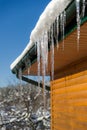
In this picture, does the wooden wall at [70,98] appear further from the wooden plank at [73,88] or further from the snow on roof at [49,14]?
the snow on roof at [49,14]

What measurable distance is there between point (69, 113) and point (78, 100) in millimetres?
665

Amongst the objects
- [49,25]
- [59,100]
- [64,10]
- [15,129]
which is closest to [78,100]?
[59,100]

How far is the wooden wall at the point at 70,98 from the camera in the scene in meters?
5.80

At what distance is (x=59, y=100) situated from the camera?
7.43m

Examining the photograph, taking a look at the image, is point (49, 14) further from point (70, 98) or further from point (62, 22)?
point (70, 98)

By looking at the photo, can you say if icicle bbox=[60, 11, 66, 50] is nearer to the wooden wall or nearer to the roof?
the roof

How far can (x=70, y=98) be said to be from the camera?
6508mm

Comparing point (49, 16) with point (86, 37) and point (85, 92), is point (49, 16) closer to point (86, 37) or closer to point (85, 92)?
point (86, 37)

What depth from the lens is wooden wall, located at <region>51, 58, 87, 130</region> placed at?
5797 millimetres

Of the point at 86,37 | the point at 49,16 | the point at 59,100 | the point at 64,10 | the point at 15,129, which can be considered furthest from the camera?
the point at 15,129

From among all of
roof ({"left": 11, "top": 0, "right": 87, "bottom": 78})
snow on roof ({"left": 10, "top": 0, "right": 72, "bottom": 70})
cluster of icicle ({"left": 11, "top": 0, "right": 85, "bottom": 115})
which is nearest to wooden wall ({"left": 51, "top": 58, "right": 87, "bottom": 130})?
roof ({"left": 11, "top": 0, "right": 87, "bottom": 78})

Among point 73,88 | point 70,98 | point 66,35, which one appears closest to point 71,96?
point 70,98

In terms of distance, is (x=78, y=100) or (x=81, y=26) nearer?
(x=81, y=26)

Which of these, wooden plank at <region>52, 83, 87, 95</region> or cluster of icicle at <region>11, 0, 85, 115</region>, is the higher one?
cluster of icicle at <region>11, 0, 85, 115</region>
